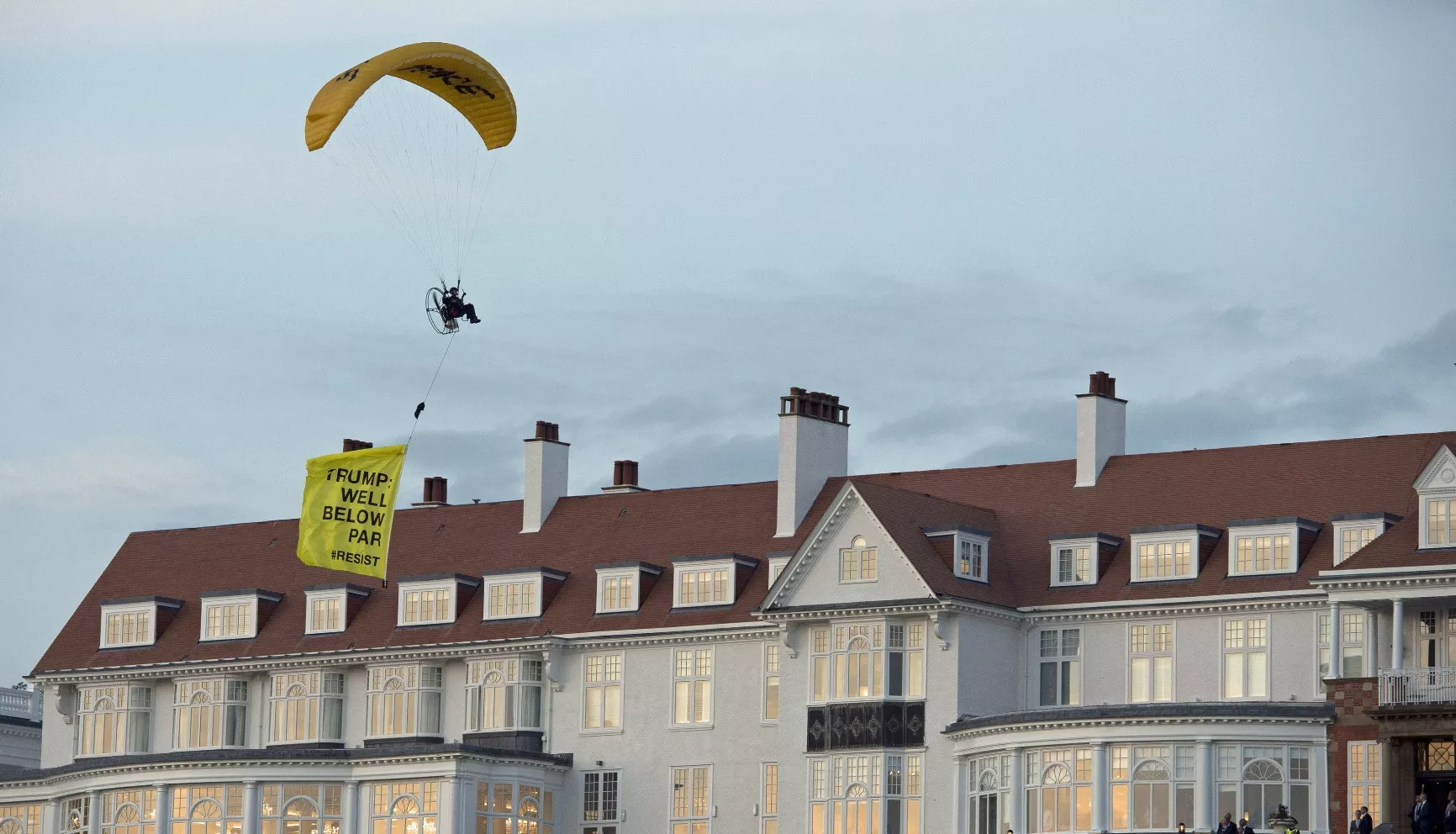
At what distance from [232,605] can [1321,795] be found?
110 ft

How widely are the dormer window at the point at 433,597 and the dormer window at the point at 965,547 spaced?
15.0 meters

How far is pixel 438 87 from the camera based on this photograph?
68688 mm

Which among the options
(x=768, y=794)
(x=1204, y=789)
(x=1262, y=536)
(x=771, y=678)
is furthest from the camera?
(x=771, y=678)

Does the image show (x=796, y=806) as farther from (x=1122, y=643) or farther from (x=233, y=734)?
(x=233, y=734)

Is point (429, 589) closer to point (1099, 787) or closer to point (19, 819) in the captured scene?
point (19, 819)

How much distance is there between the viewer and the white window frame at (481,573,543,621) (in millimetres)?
79938

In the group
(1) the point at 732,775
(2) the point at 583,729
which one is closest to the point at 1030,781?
(1) the point at 732,775

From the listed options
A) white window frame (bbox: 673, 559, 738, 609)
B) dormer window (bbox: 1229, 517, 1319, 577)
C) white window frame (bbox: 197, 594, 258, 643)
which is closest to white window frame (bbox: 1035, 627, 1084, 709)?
dormer window (bbox: 1229, 517, 1319, 577)

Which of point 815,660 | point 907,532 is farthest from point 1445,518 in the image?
point 815,660

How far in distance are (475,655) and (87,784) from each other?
11.3 metres

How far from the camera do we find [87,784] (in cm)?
8094

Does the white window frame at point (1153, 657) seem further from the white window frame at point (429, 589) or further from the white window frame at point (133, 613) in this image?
the white window frame at point (133, 613)

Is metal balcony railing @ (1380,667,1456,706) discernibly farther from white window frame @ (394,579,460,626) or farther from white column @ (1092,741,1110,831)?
white window frame @ (394,579,460,626)

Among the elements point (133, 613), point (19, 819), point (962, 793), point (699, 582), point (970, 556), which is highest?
point (970, 556)
